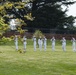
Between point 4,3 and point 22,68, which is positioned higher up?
point 4,3

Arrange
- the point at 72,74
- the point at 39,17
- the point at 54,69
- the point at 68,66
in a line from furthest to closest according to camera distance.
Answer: the point at 39,17
the point at 68,66
the point at 54,69
the point at 72,74

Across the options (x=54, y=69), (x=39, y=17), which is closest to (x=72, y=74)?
(x=54, y=69)

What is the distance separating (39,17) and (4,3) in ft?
148

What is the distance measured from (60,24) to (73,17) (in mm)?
2474

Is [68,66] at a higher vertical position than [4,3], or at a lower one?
lower

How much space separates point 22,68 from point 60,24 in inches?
1813

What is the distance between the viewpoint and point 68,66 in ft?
59.0

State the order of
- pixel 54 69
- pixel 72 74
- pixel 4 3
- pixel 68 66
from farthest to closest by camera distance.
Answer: pixel 68 66 < pixel 54 69 < pixel 72 74 < pixel 4 3

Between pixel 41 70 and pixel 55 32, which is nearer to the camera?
pixel 41 70

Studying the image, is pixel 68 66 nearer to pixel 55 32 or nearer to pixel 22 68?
pixel 22 68

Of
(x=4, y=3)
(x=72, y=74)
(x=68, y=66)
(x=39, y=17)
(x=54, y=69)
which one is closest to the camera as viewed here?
(x=4, y=3)

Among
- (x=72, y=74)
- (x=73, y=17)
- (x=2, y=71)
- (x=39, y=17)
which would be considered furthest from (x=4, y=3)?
(x=73, y=17)

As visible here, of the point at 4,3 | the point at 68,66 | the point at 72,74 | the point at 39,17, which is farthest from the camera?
the point at 39,17

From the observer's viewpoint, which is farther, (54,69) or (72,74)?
(54,69)
